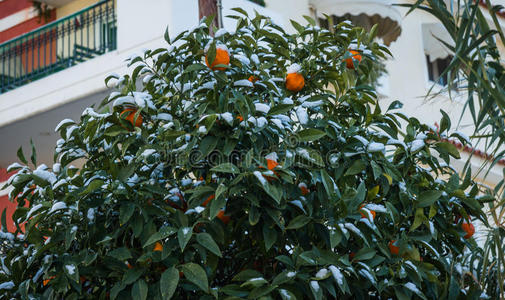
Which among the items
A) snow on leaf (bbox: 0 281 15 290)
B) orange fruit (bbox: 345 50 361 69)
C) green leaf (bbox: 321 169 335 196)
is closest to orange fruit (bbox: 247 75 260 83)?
orange fruit (bbox: 345 50 361 69)

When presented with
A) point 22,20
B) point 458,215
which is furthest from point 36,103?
point 458,215

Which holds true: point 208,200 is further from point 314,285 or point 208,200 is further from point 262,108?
point 314,285

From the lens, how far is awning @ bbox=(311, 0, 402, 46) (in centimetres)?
1040

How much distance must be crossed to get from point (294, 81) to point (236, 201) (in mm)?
896

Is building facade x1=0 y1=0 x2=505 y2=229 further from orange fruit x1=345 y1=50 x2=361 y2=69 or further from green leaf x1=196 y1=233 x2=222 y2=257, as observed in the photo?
green leaf x1=196 y1=233 x2=222 y2=257

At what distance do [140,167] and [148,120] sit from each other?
9.9 inches

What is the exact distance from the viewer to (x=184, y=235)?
3.40m

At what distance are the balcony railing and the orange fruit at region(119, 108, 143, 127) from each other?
5.22 m

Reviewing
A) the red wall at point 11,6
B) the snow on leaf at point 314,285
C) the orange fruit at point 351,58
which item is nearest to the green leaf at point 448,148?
the orange fruit at point 351,58

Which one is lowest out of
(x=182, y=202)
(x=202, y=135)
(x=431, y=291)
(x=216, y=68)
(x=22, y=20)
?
(x=431, y=291)

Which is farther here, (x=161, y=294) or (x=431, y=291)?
(x=431, y=291)

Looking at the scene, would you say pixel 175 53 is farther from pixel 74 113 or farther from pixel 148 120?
pixel 74 113

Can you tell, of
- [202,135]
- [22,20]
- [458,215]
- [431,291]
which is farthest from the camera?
[22,20]

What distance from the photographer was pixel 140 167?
4012 mm
